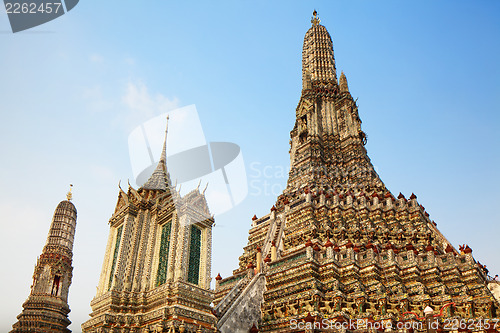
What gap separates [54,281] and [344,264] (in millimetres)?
18537

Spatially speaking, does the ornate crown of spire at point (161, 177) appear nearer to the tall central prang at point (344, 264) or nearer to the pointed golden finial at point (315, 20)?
the tall central prang at point (344, 264)

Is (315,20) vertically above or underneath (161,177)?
above

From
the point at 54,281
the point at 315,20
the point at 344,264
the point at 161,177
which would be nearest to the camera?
the point at 161,177

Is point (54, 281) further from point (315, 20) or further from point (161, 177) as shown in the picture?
point (315, 20)

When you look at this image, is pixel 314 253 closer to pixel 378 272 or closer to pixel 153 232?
pixel 378 272

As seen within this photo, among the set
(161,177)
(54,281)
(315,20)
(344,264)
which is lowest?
(344,264)

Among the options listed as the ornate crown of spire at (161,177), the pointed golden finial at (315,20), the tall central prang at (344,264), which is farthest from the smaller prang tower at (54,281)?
the pointed golden finial at (315,20)

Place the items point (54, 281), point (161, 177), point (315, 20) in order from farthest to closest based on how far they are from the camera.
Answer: point (315, 20) < point (54, 281) < point (161, 177)

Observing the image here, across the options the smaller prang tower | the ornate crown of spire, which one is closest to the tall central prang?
the ornate crown of spire

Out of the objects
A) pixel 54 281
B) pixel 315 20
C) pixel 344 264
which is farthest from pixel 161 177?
pixel 315 20

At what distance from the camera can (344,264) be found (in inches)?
714

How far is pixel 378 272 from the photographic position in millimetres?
17781

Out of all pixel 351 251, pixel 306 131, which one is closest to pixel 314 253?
pixel 351 251

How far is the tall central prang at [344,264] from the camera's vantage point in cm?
1559
